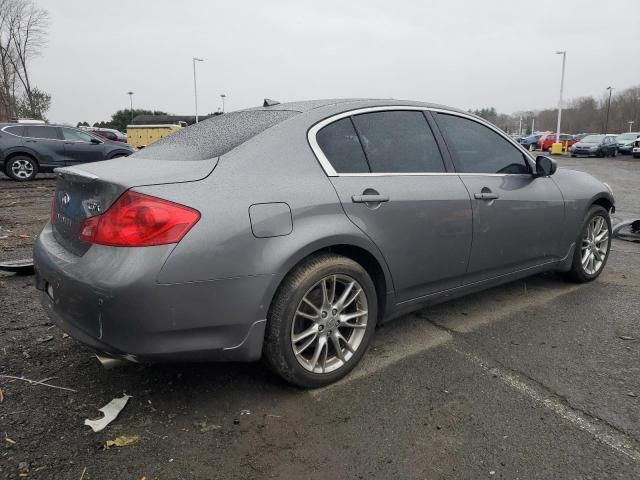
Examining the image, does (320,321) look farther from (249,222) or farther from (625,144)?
(625,144)

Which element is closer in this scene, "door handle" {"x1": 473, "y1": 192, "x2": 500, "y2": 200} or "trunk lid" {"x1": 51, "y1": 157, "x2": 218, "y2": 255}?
"trunk lid" {"x1": 51, "y1": 157, "x2": 218, "y2": 255}

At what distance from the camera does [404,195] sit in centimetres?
296

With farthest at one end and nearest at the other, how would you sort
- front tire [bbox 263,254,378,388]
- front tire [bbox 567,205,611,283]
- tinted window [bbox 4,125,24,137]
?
1. tinted window [bbox 4,125,24,137]
2. front tire [bbox 567,205,611,283]
3. front tire [bbox 263,254,378,388]

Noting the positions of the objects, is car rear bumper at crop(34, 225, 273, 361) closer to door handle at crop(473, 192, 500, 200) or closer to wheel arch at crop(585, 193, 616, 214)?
door handle at crop(473, 192, 500, 200)

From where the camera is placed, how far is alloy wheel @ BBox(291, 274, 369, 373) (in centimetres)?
263

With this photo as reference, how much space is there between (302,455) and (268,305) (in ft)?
2.26

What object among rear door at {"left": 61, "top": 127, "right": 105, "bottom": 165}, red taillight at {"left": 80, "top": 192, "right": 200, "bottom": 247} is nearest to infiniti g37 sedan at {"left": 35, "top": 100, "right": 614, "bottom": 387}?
red taillight at {"left": 80, "top": 192, "right": 200, "bottom": 247}

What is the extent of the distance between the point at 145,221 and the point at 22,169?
13.3 metres

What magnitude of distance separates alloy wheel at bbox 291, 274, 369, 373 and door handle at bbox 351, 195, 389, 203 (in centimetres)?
42

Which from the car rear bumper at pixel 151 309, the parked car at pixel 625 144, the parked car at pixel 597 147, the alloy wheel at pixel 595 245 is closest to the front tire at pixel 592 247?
the alloy wheel at pixel 595 245

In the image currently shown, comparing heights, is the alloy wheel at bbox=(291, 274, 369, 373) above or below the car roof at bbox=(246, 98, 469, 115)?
below

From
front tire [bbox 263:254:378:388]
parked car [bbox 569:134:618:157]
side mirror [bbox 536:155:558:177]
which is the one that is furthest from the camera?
parked car [bbox 569:134:618:157]

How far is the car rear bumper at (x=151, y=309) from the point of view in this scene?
2.14 m

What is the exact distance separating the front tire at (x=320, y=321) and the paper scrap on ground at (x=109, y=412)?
2.54 feet
